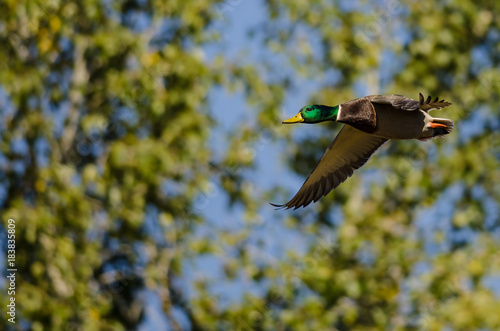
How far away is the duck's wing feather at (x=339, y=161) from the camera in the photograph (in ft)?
19.5

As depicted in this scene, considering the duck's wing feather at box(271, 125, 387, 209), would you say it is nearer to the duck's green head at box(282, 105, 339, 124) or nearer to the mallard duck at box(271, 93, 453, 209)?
the mallard duck at box(271, 93, 453, 209)

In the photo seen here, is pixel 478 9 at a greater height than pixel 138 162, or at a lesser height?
greater

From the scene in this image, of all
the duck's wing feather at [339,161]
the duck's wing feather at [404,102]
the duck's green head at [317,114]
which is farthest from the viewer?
the duck's wing feather at [339,161]

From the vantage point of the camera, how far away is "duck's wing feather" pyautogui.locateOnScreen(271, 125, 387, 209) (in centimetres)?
593

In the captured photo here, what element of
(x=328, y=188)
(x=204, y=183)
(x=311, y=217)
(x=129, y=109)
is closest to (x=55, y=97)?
(x=129, y=109)

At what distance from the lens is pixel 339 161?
605cm

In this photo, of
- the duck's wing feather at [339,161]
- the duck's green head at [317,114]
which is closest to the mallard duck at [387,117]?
the duck's green head at [317,114]

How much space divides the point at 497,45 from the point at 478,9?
397 mm

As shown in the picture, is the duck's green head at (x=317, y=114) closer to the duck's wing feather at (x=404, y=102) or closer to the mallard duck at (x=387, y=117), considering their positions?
the mallard duck at (x=387, y=117)

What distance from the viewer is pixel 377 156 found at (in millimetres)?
9812

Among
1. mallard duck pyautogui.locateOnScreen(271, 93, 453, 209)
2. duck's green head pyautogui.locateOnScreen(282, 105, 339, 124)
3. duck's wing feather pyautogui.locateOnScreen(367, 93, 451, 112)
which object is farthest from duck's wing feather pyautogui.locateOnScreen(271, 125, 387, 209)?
duck's wing feather pyautogui.locateOnScreen(367, 93, 451, 112)

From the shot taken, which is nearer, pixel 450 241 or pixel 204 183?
pixel 204 183

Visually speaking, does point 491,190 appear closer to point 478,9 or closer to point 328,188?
point 478,9

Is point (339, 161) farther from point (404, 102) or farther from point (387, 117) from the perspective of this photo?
point (404, 102)
